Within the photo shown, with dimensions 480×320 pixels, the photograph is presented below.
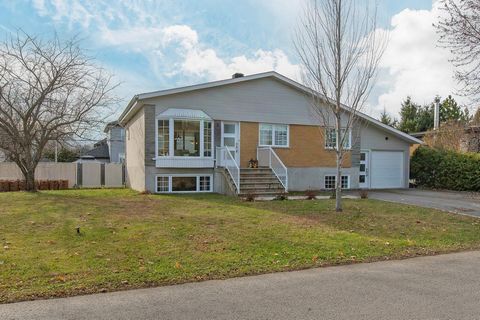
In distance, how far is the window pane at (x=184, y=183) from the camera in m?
17.1

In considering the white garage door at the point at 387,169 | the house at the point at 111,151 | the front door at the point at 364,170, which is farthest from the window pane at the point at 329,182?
the house at the point at 111,151

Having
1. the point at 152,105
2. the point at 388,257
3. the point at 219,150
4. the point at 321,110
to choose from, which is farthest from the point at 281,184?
the point at 388,257

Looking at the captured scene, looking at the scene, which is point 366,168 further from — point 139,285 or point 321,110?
point 139,285

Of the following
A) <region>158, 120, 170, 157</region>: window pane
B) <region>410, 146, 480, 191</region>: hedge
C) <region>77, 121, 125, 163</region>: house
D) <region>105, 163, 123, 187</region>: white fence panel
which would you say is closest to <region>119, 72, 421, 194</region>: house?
<region>158, 120, 170, 157</region>: window pane

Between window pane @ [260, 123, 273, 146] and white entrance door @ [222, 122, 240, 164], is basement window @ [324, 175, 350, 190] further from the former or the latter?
white entrance door @ [222, 122, 240, 164]

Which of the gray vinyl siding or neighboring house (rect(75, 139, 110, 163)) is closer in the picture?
the gray vinyl siding

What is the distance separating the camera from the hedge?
788 inches

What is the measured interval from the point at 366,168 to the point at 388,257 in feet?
52.3

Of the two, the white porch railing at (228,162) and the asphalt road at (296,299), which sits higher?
the white porch railing at (228,162)

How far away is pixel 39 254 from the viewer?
6.27m

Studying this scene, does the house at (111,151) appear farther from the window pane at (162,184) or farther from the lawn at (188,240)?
the lawn at (188,240)

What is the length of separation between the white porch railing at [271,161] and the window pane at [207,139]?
2.53 m

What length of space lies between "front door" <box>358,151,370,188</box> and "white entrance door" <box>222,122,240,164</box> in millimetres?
8027

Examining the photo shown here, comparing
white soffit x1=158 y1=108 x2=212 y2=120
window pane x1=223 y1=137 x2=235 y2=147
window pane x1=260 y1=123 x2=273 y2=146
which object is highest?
white soffit x1=158 y1=108 x2=212 y2=120
